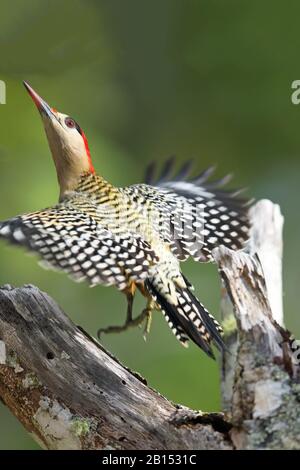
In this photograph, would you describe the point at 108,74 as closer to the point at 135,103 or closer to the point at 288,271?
the point at 135,103

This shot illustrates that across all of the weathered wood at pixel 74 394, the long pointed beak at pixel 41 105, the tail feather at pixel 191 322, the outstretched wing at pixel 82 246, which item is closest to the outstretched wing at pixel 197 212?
the outstretched wing at pixel 82 246

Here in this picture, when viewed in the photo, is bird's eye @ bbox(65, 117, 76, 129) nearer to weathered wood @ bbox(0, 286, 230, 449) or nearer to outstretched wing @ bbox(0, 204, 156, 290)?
outstretched wing @ bbox(0, 204, 156, 290)

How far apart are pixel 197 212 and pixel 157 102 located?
3742 mm

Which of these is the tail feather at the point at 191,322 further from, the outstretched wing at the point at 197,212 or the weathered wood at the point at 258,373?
the weathered wood at the point at 258,373

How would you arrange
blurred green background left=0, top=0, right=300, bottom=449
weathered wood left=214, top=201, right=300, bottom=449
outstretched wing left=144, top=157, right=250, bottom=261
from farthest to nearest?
1. blurred green background left=0, top=0, right=300, bottom=449
2. outstretched wing left=144, top=157, right=250, bottom=261
3. weathered wood left=214, top=201, right=300, bottom=449

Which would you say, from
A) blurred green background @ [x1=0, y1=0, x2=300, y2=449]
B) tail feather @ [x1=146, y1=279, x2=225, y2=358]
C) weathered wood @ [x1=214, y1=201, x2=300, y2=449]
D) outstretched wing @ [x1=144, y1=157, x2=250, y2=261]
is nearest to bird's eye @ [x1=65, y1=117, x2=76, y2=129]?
outstretched wing @ [x1=144, y1=157, x2=250, y2=261]

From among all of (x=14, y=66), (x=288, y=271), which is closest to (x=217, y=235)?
(x=288, y=271)

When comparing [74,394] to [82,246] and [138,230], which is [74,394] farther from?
[138,230]

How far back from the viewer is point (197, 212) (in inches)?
235

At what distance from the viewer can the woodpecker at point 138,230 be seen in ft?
16.0

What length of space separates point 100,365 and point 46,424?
0.36 meters

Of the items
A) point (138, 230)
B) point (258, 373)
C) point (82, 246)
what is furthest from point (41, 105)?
point (258, 373)

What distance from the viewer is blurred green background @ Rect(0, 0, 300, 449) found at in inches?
Answer: 300

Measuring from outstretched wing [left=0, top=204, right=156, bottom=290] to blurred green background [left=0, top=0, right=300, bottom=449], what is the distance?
220cm
